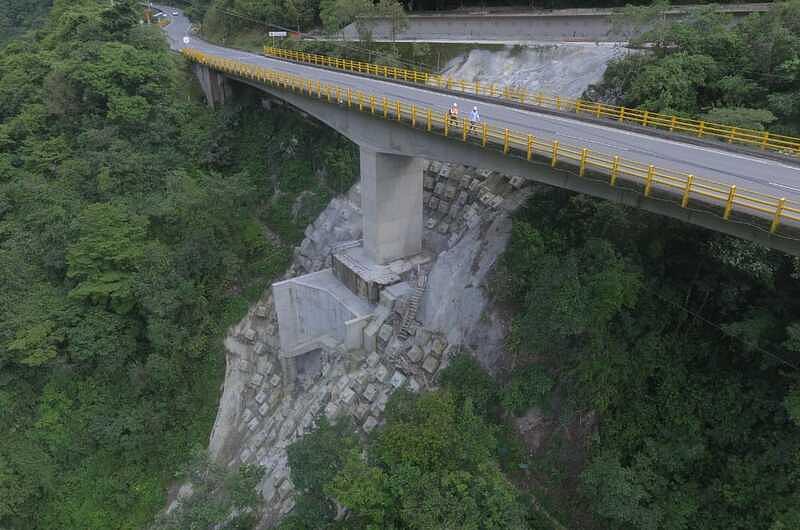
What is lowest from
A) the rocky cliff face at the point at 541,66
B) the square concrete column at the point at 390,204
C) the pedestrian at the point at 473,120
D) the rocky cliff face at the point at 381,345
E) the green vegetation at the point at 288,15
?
the rocky cliff face at the point at 381,345

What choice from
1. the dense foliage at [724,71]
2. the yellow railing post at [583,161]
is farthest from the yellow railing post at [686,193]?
the dense foliage at [724,71]

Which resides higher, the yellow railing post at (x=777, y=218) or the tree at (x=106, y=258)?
the yellow railing post at (x=777, y=218)

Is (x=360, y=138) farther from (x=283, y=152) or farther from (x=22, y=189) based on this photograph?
(x=22, y=189)

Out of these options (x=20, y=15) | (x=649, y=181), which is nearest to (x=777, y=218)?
(x=649, y=181)

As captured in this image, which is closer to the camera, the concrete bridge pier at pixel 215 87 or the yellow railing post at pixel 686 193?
the yellow railing post at pixel 686 193

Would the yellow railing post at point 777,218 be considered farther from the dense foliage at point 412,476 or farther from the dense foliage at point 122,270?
the dense foliage at point 122,270

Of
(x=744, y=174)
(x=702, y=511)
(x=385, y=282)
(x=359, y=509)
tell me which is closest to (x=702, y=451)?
(x=702, y=511)
